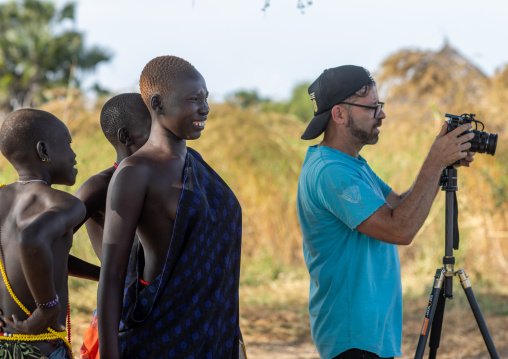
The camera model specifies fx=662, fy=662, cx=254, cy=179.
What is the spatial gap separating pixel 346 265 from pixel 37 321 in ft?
3.62

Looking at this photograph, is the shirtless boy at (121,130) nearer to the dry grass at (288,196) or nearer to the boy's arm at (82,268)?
the boy's arm at (82,268)

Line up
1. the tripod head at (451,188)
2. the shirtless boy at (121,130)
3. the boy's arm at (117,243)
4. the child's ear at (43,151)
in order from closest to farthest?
the boy's arm at (117,243) < the child's ear at (43,151) < the shirtless boy at (121,130) < the tripod head at (451,188)

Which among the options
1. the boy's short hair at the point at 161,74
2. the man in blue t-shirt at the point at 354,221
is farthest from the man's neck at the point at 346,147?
the boy's short hair at the point at 161,74

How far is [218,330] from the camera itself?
195cm

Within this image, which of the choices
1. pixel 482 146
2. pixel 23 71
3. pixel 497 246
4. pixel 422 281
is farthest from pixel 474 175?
pixel 23 71

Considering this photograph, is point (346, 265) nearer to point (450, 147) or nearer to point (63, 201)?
point (450, 147)

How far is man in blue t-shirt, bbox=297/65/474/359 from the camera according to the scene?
7.87ft

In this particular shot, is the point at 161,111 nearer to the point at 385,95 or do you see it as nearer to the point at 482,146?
the point at 482,146

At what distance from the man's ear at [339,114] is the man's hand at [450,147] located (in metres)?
0.37

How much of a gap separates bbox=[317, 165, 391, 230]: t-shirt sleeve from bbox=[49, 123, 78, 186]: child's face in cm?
91

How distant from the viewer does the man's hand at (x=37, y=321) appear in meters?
2.02

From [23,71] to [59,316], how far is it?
84.2 feet

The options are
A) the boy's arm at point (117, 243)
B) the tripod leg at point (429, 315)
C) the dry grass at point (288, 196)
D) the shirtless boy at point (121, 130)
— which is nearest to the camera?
the boy's arm at point (117, 243)

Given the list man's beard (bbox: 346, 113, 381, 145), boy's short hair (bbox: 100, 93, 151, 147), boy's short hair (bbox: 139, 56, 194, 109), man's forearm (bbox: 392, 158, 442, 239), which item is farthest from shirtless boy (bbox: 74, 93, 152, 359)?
man's forearm (bbox: 392, 158, 442, 239)
